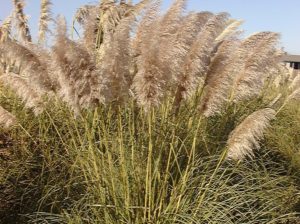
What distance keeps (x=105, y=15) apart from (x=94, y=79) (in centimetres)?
167

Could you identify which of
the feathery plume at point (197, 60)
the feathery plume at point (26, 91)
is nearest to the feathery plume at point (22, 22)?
the feathery plume at point (26, 91)

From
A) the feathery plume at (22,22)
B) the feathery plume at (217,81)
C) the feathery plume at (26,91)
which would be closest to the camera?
the feathery plume at (217,81)

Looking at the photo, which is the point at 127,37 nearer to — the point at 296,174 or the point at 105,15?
the point at 105,15

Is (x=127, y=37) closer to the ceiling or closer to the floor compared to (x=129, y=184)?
closer to the ceiling

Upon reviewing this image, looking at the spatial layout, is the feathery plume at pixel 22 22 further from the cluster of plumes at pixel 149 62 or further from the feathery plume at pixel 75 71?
the feathery plume at pixel 75 71

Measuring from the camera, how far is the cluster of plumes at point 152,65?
3.26 meters

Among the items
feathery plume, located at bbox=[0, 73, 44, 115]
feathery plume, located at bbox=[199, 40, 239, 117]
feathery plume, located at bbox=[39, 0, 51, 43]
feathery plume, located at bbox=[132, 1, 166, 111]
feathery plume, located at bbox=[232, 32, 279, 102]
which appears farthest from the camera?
feathery plume, located at bbox=[39, 0, 51, 43]

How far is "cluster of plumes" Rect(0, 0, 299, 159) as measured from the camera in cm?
326

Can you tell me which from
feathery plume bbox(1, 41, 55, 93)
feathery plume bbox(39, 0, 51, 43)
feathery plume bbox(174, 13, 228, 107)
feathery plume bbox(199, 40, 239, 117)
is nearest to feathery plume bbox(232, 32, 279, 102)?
feathery plume bbox(199, 40, 239, 117)

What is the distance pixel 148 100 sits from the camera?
3.32 metres

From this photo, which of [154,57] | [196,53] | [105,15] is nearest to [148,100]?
[154,57]

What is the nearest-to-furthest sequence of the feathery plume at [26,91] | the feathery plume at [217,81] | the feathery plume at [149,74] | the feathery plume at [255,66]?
the feathery plume at [149,74] < the feathery plume at [217,81] < the feathery plume at [26,91] < the feathery plume at [255,66]

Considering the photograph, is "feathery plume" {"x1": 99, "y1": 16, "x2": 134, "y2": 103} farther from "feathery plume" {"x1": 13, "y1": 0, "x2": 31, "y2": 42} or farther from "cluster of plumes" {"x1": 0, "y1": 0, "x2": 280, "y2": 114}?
"feathery plume" {"x1": 13, "y1": 0, "x2": 31, "y2": 42}

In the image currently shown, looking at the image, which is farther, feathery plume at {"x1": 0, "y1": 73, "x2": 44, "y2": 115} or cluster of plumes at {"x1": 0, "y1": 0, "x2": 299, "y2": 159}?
feathery plume at {"x1": 0, "y1": 73, "x2": 44, "y2": 115}
